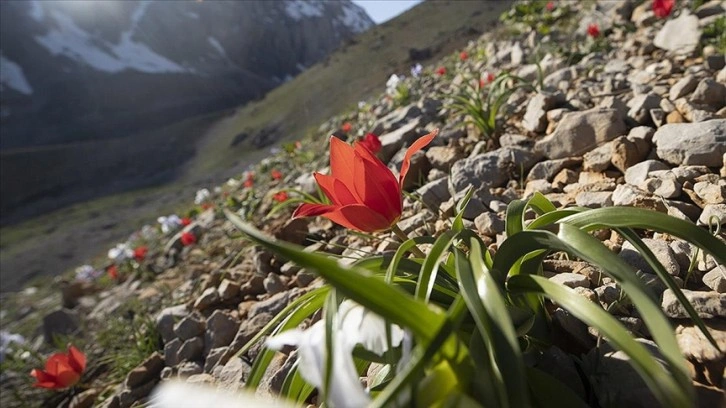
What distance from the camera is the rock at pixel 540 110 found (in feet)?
7.91

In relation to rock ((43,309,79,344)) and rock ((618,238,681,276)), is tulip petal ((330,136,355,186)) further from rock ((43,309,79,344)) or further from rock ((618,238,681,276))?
rock ((43,309,79,344))

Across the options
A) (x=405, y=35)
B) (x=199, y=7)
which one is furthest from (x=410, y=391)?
(x=199, y=7)

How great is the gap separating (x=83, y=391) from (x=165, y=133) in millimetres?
46749

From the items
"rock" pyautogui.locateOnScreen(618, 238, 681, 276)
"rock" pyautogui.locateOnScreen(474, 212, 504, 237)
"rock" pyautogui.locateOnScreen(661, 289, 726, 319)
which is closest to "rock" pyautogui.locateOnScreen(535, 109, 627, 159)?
"rock" pyautogui.locateOnScreen(474, 212, 504, 237)

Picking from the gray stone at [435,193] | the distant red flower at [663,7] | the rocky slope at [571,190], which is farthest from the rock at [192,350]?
the distant red flower at [663,7]

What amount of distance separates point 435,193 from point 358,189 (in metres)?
1.11

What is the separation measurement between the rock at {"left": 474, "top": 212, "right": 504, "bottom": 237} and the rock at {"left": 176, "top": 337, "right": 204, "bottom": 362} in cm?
134

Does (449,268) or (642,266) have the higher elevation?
(449,268)

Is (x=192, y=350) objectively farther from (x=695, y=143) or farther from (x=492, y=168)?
(x=695, y=143)

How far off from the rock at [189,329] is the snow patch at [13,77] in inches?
2410

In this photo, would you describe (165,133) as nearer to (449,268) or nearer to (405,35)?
(405,35)

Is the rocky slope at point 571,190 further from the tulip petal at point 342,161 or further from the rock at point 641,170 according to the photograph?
the tulip petal at point 342,161

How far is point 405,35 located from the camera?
38.4m

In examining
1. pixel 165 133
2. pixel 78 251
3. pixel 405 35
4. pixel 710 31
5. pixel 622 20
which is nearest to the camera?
pixel 710 31
